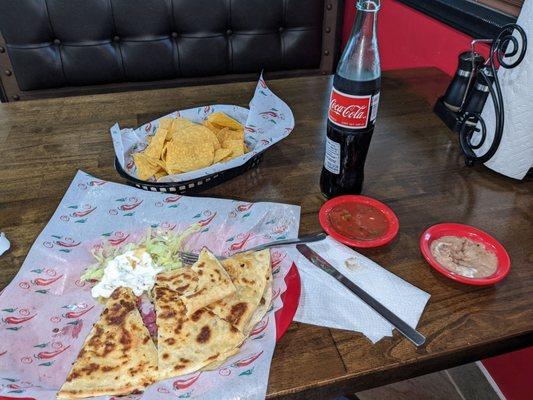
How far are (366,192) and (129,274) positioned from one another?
0.65 metres

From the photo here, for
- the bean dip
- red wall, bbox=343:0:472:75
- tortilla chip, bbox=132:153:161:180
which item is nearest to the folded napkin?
the bean dip

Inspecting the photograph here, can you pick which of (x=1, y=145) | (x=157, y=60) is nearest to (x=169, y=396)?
(x=1, y=145)

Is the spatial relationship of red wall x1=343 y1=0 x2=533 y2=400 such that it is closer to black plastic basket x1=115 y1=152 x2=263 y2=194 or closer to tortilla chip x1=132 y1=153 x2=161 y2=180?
black plastic basket x1=115 y1=152 x2=263 y2=194

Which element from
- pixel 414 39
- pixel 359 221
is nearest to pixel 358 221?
pixel 359 221

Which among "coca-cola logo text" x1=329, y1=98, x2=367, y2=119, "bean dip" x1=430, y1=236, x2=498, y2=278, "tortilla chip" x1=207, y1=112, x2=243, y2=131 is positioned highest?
"coca-cola logo text" x1=329, y1=98, x2=367, y2=119

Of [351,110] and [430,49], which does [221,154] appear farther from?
[430,49]

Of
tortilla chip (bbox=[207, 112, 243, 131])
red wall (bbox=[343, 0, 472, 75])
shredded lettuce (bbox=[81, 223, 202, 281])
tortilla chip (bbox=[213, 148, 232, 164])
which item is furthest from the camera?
red wall (bbox=[343, 0, 472, 75])

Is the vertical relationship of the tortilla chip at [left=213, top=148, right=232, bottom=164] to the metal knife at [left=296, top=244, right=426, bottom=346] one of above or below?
above

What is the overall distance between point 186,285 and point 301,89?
3.41 feet

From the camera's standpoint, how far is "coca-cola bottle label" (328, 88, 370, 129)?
940mm

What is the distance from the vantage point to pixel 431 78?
1.77 metres

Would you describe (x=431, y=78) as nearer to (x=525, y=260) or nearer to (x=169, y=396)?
(x=525, y=260)

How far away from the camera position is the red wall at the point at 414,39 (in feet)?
6.05

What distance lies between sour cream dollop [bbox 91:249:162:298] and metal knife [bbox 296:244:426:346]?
→ 0.33m
